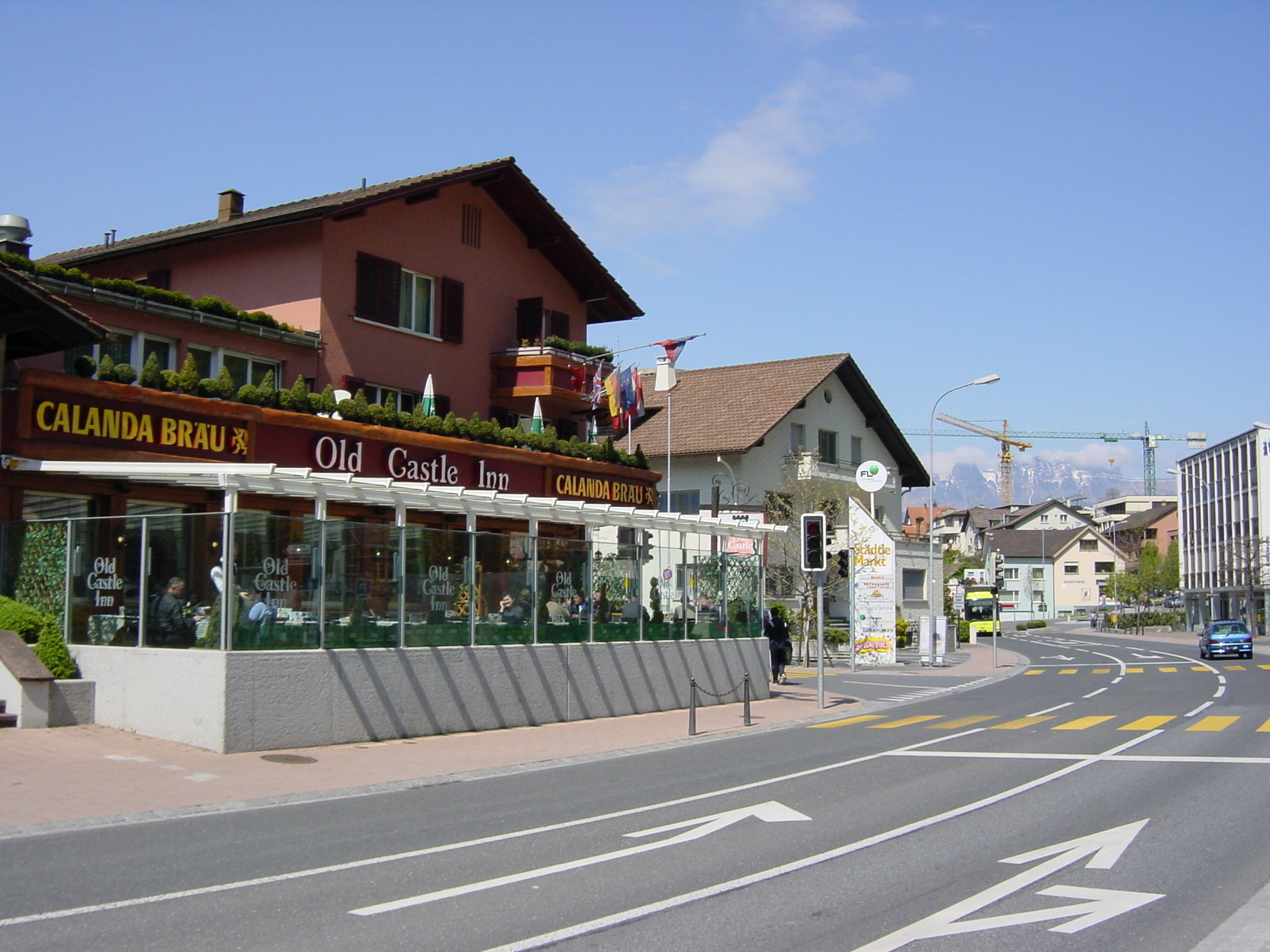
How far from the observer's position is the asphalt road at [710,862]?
22.8ft

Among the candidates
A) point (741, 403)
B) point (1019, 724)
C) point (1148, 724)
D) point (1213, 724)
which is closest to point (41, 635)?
point (1019, 724)

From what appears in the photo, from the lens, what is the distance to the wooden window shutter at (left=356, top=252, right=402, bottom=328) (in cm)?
2583

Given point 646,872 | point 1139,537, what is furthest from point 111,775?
point 1139,537

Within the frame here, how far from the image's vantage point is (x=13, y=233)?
21.3 meters

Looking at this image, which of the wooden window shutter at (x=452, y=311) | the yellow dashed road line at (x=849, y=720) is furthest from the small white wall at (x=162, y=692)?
the wooden window shutter at (x=452, y=311)

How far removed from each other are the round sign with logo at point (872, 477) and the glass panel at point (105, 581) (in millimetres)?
28267

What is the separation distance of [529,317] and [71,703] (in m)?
17.3

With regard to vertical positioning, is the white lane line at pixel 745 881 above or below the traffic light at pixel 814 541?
below

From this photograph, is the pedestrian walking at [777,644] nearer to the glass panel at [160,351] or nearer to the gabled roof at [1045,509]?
the glass panel at [160,351]

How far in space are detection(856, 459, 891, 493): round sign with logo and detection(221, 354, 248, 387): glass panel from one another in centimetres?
2300

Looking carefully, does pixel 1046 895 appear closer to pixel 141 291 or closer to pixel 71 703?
pixel 71 703

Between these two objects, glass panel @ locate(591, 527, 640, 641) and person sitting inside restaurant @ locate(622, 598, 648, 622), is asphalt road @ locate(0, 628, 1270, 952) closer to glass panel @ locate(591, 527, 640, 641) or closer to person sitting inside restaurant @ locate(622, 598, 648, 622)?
glass panel @ locate(591, 527, 640, 641)

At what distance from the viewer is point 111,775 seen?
1297 cm

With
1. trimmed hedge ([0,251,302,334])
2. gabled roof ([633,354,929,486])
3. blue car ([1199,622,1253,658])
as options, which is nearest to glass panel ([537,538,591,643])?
trimmed hedge ([0,251,302,334])
